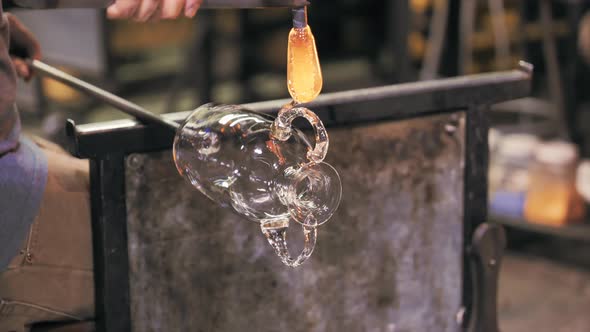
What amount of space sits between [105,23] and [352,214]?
6.29 feet

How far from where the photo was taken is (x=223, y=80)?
4.42 metres

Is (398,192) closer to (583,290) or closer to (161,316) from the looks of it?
(161,316)

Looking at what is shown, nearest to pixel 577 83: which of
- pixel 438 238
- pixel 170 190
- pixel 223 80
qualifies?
pixel 223 80

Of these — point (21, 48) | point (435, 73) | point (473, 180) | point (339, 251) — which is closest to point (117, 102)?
point (21, 48)

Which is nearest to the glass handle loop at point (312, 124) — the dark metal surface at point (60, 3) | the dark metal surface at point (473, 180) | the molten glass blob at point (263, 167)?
the molten glass blob at point (263, 167)

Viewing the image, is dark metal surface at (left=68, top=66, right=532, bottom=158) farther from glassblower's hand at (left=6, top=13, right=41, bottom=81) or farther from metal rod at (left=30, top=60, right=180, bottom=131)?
glassblower's hand at (left=6, top=13, right=41, bottom=81)

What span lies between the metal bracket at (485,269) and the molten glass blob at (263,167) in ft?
1.38

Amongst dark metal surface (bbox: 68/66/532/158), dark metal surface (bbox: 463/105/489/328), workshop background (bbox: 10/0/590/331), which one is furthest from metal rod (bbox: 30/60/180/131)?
workshop background (bbox: 10/0/590/331)

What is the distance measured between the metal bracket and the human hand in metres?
0.60

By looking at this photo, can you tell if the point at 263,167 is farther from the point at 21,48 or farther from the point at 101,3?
the point at 21,48

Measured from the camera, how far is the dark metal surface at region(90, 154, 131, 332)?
1031mm

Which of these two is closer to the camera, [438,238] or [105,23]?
[438,238]

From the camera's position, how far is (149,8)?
97 cm

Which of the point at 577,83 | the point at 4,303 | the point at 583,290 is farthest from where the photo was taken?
the point at 577,83
